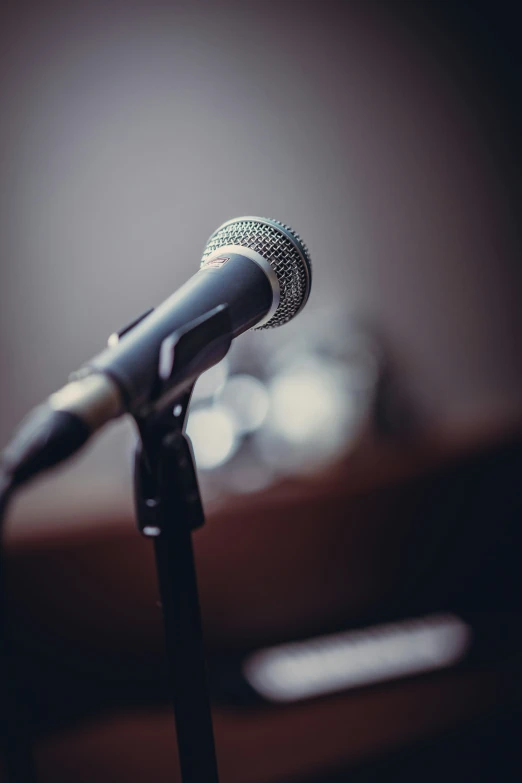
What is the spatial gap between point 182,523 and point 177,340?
195 millimetres

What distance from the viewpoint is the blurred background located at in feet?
6.68

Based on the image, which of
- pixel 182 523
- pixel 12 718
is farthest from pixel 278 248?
pixel 12 718

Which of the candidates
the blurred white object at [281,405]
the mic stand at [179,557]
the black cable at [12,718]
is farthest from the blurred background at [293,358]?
the black cable at [12,718]

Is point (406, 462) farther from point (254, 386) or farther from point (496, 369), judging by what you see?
point (496, 369)

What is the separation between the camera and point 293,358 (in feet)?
8.43

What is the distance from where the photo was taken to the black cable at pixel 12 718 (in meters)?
0.50

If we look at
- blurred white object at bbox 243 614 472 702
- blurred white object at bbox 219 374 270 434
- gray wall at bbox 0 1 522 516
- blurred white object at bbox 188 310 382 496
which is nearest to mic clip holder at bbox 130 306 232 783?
blurred white object at bbox 243 614 472 702

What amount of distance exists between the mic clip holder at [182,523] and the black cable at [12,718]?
0.61 feet

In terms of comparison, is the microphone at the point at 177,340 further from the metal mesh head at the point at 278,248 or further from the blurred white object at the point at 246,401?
the blurred white object at the point at 246,401

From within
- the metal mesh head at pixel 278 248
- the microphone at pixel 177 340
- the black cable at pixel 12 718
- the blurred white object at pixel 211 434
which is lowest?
the black cable at pixel 12 718

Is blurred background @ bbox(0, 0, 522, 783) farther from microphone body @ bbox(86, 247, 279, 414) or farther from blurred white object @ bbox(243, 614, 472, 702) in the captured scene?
microphone body @ bbox(86, 247, 279, 414)

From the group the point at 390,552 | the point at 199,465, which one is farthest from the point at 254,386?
the point at 390,552

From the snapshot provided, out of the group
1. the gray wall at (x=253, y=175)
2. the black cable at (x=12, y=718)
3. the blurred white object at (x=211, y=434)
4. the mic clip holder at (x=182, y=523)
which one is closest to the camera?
the black cable at (x=12, y=718)

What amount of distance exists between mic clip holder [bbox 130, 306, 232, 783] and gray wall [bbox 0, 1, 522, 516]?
2.10 meters
